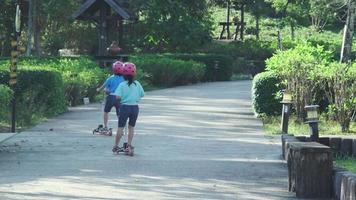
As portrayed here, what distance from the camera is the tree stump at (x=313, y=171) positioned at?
28.0 feet

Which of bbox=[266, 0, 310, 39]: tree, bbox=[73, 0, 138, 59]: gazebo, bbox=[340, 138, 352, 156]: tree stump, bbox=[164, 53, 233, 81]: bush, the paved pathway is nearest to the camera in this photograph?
the paved pathway

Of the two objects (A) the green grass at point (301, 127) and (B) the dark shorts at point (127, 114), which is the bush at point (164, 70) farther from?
(B) the dark shorts at point (127, 114)

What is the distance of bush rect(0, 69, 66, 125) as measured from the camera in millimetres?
17516

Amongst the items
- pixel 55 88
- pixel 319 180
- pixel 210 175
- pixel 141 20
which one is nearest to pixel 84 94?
pixel 55 88

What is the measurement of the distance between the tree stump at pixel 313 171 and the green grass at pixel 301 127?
6.11m

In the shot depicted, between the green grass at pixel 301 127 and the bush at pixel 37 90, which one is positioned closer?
the green grass at pixel 301 127

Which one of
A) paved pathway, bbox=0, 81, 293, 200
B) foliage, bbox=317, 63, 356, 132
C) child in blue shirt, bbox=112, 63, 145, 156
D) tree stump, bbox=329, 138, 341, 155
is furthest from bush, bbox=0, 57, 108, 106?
tree stump, bbox=329, 138, 341, 155

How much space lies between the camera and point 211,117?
18.1m

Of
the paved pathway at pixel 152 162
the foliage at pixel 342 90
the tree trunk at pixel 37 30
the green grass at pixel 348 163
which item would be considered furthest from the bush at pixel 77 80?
the tree trunk at pixel 37 30

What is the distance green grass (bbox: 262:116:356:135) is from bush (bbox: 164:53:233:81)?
1867 centimetres

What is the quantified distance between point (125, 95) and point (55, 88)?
661 centimetres

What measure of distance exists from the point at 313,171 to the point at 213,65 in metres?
27.5

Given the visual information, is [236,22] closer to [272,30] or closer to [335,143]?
[272,30]

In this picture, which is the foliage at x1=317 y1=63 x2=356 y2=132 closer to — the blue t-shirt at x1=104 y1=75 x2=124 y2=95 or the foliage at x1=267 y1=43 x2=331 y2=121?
the foliage at x1=267 y1=43 x2=331 y2=121
